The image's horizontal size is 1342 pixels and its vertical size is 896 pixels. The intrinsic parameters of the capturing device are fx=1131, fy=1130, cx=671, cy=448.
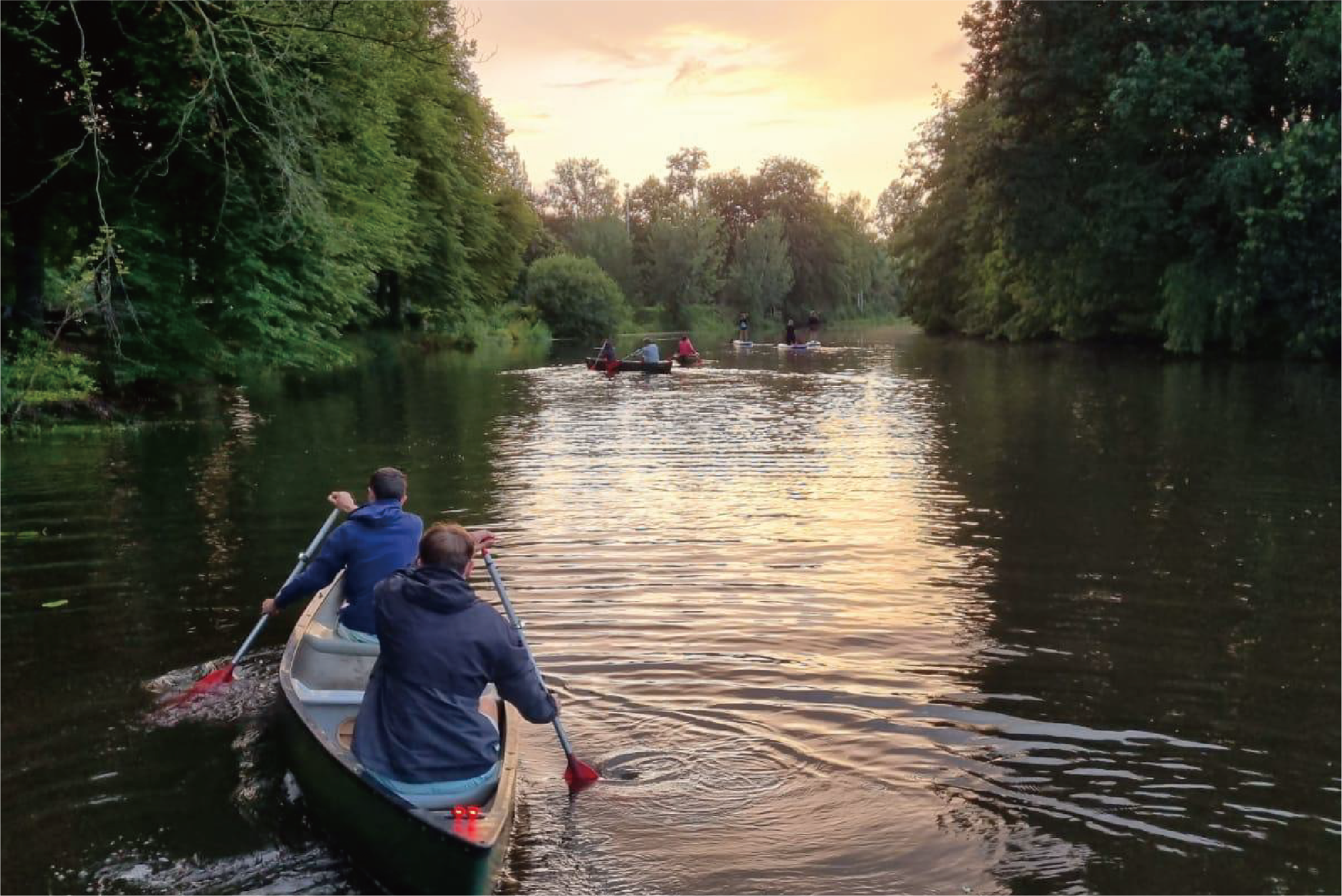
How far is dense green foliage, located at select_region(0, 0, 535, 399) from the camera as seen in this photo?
1623cm

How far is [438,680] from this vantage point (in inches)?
179

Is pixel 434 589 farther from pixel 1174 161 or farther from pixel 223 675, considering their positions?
pixel 1174 161

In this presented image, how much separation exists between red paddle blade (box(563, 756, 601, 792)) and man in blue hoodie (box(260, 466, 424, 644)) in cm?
160

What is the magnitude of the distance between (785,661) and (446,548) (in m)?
3.63

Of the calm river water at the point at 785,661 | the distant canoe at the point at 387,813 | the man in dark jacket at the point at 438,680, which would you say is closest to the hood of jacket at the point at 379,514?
the distant canoe at the point at 387,813

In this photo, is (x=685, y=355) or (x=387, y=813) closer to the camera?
(x=387, y=813)

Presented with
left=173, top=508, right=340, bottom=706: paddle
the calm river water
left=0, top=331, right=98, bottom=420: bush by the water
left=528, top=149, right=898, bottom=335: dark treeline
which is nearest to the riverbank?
left=0, top=331, right=98, bottom=420: bush by the water

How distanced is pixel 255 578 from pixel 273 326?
13.0 meters

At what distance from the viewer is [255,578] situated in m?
9.66

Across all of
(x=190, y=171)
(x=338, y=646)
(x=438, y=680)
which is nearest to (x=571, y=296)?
(x=190, y=171)

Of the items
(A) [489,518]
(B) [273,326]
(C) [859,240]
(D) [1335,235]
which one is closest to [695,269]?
(C) [859,240]

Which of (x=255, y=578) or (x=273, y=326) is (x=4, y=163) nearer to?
(x=273, y=326)

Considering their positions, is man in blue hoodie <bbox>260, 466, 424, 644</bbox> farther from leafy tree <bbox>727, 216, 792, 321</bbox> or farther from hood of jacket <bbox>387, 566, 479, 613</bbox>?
leafy tree <bbox>727, 216, 792, 321</bbox>

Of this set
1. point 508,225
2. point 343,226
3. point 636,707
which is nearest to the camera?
point 636,707
